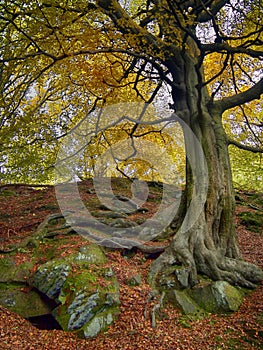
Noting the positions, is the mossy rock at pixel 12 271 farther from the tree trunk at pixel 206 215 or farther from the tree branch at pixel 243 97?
the tree branch at pixel 243 97

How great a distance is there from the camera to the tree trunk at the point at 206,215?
6.24 meters

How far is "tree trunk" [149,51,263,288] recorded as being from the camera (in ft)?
20.5

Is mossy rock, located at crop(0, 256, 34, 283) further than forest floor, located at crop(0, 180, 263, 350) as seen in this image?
Yes

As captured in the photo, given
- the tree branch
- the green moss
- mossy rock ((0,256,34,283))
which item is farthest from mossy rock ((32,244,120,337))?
the green moss

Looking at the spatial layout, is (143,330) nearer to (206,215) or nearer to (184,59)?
(206,215)

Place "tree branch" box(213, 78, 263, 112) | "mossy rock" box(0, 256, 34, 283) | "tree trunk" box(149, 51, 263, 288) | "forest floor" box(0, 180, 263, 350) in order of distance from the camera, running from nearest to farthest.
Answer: "forest floor" box(0, 180, 263, 350), "mossy rock" box(0, 256, 34, 283), "tree trunk" box(149, 51, 263, 288), "tree branch" box(213, 78, 263, 112)

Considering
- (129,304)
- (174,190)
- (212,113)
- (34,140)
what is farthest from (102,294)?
(174,190)

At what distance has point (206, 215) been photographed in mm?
6961

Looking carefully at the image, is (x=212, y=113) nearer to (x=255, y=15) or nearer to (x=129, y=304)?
(x=255, y=15)

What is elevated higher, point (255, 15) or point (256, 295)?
point (255, 15)

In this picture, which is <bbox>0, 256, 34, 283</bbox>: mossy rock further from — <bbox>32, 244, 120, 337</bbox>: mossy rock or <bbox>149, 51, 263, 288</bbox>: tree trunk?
<bbox>149, 51, 263, 288</bbox>: tree trunk

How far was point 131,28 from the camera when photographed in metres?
7.80

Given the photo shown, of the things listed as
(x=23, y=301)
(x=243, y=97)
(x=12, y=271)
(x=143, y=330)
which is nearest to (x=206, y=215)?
(x=143, y=330)

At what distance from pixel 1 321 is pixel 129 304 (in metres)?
2.02
